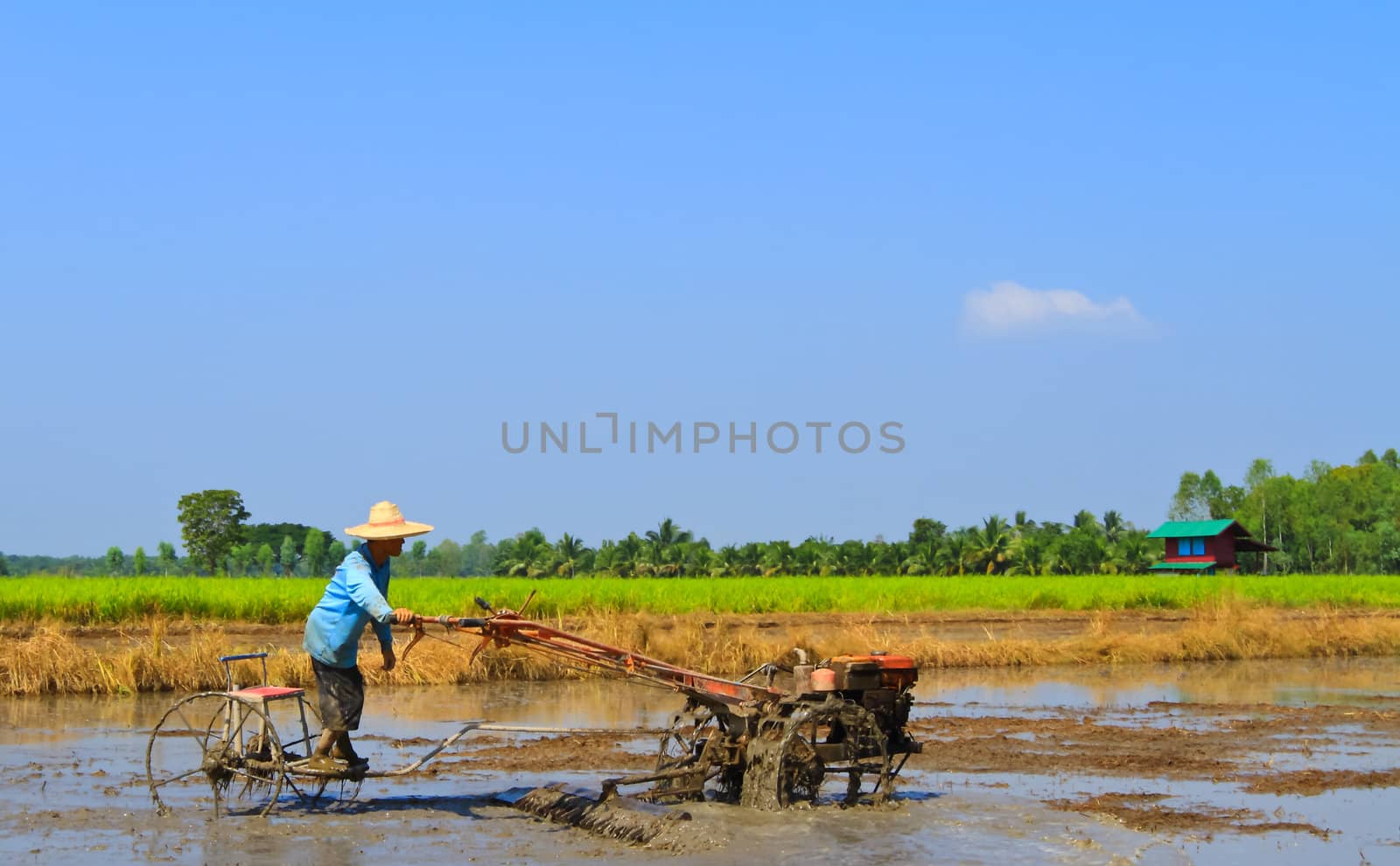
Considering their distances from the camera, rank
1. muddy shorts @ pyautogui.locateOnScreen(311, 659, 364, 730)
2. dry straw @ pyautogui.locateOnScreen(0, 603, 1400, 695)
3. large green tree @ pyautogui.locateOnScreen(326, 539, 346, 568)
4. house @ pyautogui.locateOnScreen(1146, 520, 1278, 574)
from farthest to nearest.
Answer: large green tree @ pyautogui.locateOnScreen(326, 539, 346, 568) < house @ pyautogui.locateOnScreen(1146, 520, 1278, 574) < dry straw @ pyautogui.locateOnScreen(0, 603, 1400, 695) < muddy shorts @ pyautogui.locateOnScreen(311, 659, 364, 730)

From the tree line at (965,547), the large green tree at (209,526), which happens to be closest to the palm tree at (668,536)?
the tree line at (965,547)

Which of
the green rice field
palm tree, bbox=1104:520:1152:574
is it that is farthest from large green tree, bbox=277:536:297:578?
the green rice field

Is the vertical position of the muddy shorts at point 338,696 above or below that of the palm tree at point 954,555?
below

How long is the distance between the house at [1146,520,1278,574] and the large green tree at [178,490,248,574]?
52807mm

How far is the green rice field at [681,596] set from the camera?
23078 mm

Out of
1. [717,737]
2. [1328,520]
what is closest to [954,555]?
[1328,520]

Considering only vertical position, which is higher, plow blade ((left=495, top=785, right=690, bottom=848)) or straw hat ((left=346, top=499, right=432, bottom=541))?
straw hat ((left=346, top=499, right=432, bottom=541))

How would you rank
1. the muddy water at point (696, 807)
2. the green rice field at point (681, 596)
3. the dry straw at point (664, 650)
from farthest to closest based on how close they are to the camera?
the green rice field at point (681, 596)
the dry straw at point (664, 650)
the muddy water at point (696, 807)

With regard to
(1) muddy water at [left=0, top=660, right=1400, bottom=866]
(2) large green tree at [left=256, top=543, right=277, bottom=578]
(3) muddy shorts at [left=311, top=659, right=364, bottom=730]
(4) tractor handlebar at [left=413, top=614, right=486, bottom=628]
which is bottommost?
(1) muddy water at [left=0, top=660, right=1400, bottom=866]

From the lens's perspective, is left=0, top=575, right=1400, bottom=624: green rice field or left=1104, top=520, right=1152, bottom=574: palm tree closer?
left=0, top=575, right=1400, bottom=624: green rice field

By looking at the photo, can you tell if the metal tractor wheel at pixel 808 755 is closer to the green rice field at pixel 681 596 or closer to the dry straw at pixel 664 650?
the dry straw at pixel 664 650

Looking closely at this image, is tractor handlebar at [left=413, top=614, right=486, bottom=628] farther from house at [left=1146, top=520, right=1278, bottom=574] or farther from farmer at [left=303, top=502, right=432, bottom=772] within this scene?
house at [left=1146, top=520, right=1278, bottom=574]

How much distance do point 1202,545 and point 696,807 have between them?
57774 millimetres

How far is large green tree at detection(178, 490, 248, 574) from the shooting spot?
8300cm
